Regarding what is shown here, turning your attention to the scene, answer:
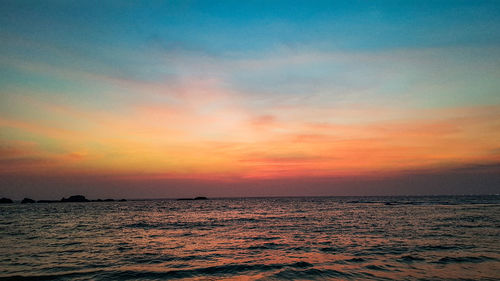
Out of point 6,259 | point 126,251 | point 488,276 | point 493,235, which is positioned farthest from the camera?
point 493,235

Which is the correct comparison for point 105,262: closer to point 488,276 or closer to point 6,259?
point 6,259

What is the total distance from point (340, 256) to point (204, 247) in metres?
11.5

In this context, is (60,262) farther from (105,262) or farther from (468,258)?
(468,258)

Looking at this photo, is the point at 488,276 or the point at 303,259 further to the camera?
the point at 303,259

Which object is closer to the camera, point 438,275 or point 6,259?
point 438,275

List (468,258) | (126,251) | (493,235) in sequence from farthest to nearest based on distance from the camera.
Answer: (493,235) < (126,251) < (468,258)

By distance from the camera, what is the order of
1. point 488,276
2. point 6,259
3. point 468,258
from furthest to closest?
point 6,259 → point 468,258 → point 488,276

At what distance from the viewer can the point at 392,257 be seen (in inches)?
782

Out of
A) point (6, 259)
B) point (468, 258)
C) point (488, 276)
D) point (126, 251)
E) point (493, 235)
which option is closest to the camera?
point (488, 276)

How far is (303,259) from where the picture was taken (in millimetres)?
19703

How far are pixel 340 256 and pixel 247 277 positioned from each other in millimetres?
8000

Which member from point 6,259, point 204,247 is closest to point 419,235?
point 204,247

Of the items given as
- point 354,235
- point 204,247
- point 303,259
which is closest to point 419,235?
point 354,235

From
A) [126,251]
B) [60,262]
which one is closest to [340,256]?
[126,251]
